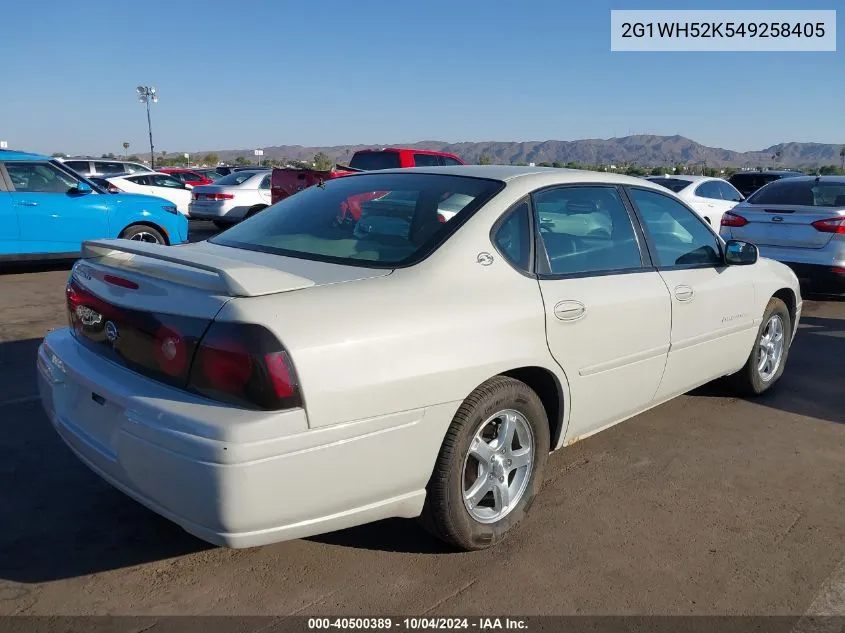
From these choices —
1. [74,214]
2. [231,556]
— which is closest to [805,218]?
[231,556]

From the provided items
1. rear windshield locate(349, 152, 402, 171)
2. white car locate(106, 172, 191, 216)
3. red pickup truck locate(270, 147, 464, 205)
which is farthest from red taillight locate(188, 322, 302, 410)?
white car locate(106, 172, 191, 216)

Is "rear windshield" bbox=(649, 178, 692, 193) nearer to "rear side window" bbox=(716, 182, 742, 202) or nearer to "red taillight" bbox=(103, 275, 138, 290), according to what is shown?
"rear side window" bbox=(716, 182, 742, 202)

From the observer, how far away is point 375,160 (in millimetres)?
14195

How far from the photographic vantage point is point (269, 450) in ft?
7.70

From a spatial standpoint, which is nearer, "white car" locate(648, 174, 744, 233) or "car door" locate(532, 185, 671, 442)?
"car door" locate(532, 185, 671, 442)

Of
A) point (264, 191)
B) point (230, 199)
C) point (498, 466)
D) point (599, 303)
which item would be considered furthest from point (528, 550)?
point (264, 191)

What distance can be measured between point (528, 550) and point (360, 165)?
11.9m

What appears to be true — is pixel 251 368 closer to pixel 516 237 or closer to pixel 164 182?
pixel 516 237

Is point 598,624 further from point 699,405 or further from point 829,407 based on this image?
point 829,407

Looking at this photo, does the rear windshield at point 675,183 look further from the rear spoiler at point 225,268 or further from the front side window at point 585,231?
the rear spoiler at point 225,268

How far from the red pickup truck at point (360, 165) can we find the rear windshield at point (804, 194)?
5164 millimetres

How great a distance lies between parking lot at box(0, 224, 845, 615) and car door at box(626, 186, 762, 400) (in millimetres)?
518

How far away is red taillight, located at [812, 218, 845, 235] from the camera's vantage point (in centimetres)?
815

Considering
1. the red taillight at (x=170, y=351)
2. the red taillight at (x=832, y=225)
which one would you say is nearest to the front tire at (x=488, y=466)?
the red taillight at (x=170, y=351)
